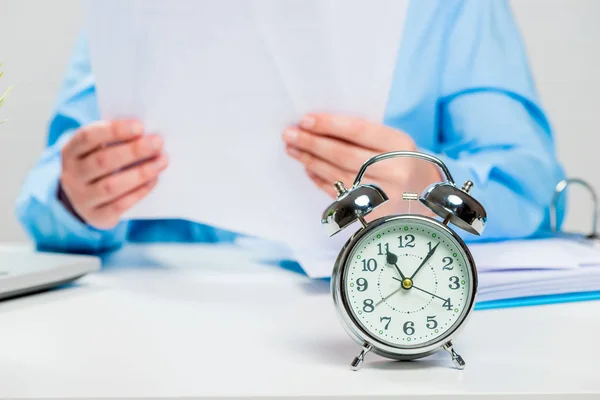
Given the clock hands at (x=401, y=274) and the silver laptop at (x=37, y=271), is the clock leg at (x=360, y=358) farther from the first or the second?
the silver laptop at (x=37, y=271)

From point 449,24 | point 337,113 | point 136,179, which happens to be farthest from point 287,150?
point 449,24

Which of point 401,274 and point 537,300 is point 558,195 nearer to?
point 537,300

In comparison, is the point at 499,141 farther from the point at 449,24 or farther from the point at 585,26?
the point at 585,26

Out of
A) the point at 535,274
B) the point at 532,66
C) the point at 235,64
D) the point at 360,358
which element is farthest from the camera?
the point at 532,66

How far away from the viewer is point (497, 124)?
1.36 meters

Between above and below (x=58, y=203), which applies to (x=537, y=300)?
below

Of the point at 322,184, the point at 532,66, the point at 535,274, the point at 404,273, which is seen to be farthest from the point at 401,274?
the point at 532,66

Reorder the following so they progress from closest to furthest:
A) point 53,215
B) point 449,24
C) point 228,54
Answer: point 228,54 < point 53,215 < point 449,24

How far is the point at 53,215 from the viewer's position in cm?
125

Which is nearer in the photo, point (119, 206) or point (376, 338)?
point (376, 338)

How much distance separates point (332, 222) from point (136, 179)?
1.59ft

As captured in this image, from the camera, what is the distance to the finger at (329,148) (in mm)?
995

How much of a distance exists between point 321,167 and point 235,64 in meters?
0.18

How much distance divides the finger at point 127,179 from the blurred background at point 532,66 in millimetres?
1245
